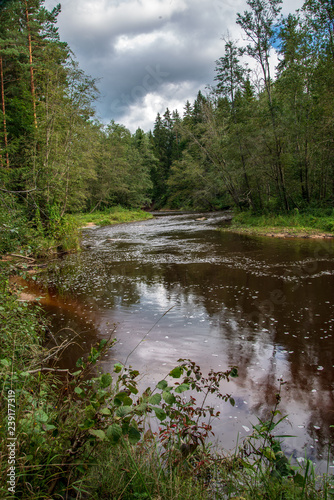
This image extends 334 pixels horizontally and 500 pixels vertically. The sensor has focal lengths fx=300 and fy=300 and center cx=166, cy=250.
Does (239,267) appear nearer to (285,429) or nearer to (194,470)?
(285,429)

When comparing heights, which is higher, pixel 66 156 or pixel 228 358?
pixel 66 156

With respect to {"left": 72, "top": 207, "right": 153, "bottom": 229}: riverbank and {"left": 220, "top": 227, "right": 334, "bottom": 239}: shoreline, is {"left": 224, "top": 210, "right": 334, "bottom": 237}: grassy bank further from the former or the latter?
{"left": 72, "top": 207, "right": 153, "bottom": 229}: riverbank

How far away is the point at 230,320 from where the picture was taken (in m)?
6.41


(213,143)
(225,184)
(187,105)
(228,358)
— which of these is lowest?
(228,358)

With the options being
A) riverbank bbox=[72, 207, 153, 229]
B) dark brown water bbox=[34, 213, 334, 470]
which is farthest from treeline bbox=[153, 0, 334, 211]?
riverbank bbox=[72, 207, 153, 229]

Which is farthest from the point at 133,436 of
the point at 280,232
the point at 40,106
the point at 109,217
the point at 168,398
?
the point at 109,217

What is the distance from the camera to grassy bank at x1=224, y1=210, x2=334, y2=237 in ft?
58.1

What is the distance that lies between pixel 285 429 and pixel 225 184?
85.0 feet

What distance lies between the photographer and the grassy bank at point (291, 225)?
17.7m

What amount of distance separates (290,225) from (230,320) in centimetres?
1549

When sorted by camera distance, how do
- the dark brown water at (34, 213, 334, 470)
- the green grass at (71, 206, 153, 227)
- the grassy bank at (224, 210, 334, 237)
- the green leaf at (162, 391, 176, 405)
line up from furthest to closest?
1. the green grass at (71, 206, 153, 227)
2. the grassy bank at (224, 210, 334, 237)
3. the dark brown water at (34, 213, 334, 470)
4. the green leaf at (162, 391, 176, 405)

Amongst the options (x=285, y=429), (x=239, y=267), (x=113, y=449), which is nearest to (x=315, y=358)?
(x=285, y=429)

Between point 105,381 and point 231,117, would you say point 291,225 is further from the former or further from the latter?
point 105,381

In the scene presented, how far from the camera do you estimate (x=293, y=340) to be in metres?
5.31
